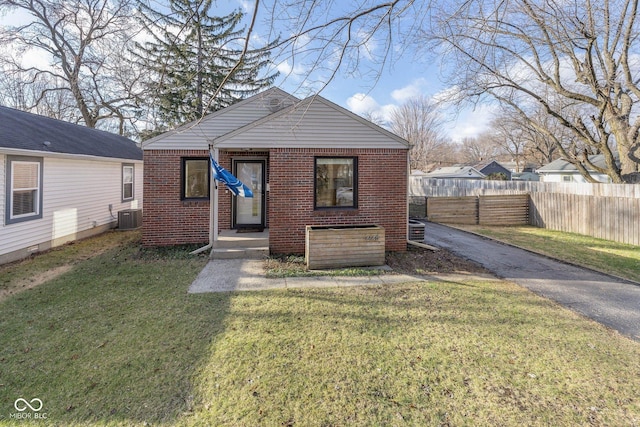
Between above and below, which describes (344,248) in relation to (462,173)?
below

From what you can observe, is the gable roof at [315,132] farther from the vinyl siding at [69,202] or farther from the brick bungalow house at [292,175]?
the vinyl siding at [69,202]

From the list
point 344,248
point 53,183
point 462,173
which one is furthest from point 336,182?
point 462,173

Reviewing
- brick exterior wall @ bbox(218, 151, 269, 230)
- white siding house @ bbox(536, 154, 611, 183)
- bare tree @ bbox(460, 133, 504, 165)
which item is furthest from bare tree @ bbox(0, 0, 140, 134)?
bare tree @ bbox(460, 133, 504, 165)

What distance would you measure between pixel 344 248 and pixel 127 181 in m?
10.9

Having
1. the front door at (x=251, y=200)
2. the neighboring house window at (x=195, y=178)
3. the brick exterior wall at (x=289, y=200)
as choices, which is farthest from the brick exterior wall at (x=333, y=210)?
the neighboring house window at (x=195, y=178)

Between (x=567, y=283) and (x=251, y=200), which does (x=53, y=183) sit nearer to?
(x=251, y=200)

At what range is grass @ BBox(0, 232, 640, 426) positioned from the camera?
2.62 m

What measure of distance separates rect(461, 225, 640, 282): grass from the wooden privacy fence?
1.73 meters

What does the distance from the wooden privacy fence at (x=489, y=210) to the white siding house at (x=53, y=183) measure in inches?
569

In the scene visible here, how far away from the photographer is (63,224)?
9.24 metres

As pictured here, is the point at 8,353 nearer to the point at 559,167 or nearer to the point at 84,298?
the point at 84,298

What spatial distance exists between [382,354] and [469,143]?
240 feet

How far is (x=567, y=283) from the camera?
6.15 m

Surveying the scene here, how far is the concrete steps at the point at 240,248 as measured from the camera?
762 cm
